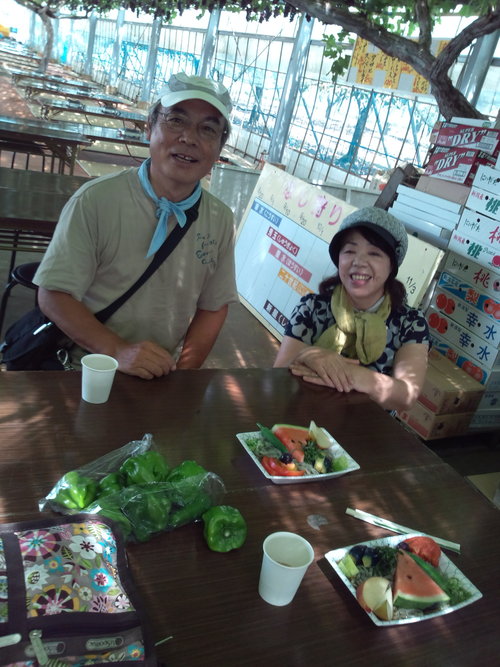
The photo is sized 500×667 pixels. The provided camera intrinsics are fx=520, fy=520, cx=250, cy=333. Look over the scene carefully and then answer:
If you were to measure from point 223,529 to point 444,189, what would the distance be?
3155mm

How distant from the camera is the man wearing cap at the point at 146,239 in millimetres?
1701

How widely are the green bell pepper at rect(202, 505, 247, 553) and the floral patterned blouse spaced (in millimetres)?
1143

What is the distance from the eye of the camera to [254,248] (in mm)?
4746

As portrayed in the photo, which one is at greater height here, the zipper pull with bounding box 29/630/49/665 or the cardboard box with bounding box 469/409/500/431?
the zipper pull with bounding box 29/630/49/665

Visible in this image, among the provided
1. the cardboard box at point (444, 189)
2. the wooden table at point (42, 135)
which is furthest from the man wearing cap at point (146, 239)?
the wooden table at point (42, 135)

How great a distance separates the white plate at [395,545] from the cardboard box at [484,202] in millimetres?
2519

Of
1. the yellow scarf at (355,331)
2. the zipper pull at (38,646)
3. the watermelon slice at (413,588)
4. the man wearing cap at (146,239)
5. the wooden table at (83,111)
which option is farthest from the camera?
the wooden table at (83,111)

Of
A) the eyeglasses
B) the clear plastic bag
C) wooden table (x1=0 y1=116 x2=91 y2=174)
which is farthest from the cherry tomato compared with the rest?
wooden table (x1=0 y1=116 x2=91 y2=174)

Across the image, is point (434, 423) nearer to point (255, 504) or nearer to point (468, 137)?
point (468, 137)

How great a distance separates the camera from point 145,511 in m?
1.00

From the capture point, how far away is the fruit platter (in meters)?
1.29

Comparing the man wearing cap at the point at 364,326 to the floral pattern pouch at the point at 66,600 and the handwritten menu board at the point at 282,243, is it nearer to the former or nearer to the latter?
the floral pattern pouch at the point at 66,600

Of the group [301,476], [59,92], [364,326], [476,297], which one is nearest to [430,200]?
[476,297]

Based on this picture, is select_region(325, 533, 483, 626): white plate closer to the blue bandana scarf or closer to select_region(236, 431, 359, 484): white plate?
select_region(236, 431, 359, 484): white plate
